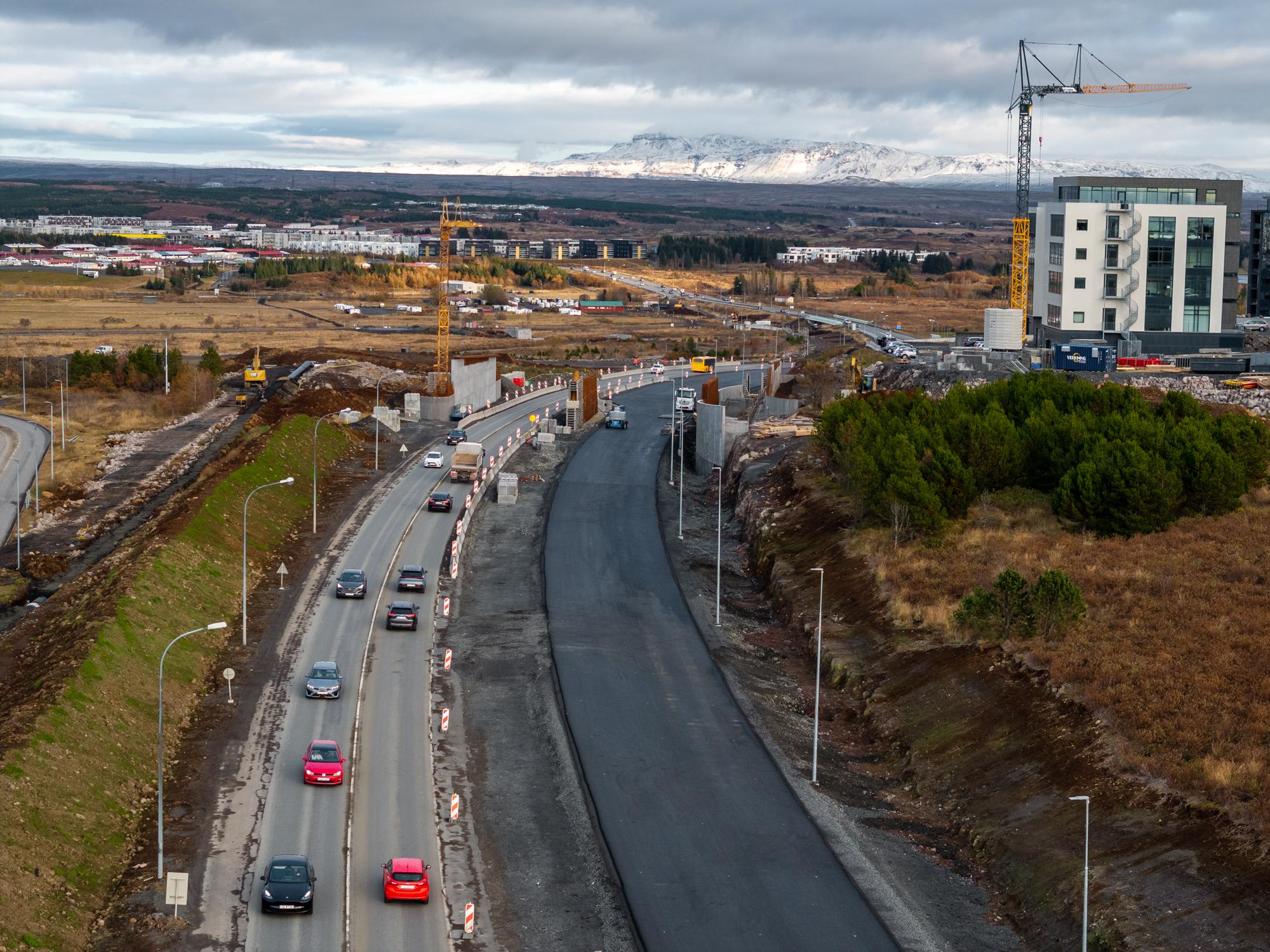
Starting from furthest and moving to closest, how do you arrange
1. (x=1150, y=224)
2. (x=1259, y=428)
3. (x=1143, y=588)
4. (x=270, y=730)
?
(x=1150, y=224) → (x=1259, y=428) → (x=1143, y=588) → (x=270, y=730)

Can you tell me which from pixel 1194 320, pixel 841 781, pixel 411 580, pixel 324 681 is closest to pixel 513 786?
pixel 324 681

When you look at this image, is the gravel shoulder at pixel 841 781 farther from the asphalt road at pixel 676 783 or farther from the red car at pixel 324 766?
the red car at pixel 324 766

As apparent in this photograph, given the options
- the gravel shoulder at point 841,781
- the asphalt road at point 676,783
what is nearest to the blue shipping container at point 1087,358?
the gravel shoulder at point 841,781

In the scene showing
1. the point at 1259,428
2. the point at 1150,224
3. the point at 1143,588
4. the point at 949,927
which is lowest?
the point at 949,927

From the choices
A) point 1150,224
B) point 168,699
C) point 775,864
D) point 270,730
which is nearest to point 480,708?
point 270,730

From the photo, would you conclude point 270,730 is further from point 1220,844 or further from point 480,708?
point 1220,844

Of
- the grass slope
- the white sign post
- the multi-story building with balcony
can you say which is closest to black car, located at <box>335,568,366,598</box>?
the grass slope
